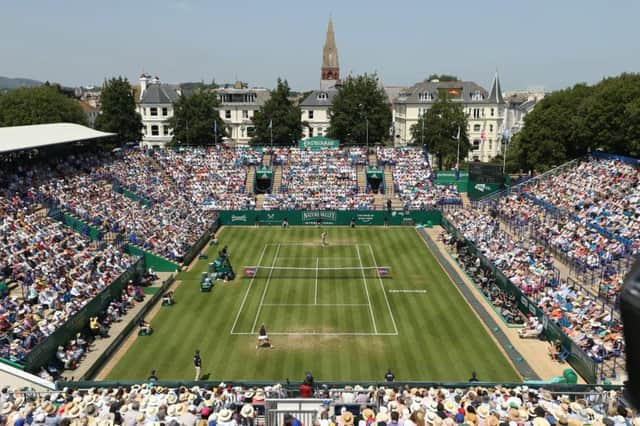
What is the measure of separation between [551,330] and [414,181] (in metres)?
34.3

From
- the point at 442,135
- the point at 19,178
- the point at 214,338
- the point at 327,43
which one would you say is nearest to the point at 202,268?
the point at 214,338

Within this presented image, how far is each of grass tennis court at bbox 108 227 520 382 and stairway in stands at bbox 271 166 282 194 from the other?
16.9m

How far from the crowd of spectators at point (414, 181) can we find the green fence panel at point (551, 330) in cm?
1776

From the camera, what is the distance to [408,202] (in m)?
53.8

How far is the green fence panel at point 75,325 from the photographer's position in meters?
20.9

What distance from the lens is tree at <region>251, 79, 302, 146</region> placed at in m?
73.9

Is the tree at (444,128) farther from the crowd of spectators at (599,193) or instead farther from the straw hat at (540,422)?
the straw hat at (540,422)

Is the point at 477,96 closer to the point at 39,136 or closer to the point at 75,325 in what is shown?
the point at 39,136

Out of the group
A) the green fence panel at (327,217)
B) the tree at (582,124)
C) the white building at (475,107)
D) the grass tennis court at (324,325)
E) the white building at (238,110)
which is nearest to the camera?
the grass tennis court at (324,325)

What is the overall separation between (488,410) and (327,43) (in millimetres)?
170146

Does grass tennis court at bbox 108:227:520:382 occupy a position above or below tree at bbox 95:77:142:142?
below

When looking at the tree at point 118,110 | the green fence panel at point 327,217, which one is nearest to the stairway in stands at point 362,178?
the green fence panel at point 327,217

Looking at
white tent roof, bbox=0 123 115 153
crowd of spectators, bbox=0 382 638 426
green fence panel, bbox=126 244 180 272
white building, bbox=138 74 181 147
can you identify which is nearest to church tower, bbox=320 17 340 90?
white building, bbox=138 74 181 147

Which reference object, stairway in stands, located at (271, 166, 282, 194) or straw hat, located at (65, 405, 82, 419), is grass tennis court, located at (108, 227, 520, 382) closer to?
straw hat, located at (65, 405, 82, 419)
